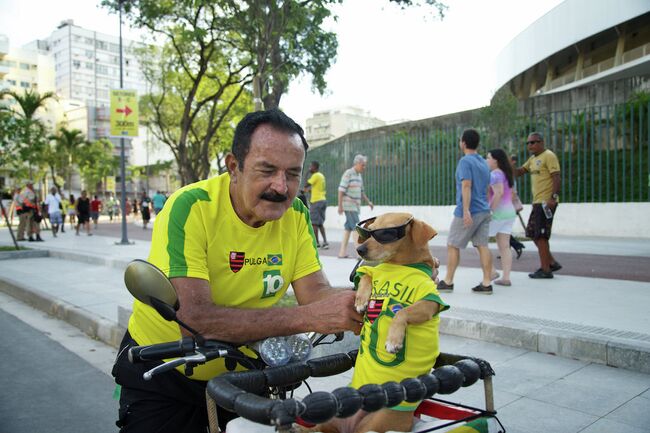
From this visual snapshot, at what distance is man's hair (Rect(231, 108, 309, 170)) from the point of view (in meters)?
2.10

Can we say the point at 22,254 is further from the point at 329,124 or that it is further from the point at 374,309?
the point at 329,124

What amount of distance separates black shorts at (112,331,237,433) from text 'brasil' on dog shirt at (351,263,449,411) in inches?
25.4

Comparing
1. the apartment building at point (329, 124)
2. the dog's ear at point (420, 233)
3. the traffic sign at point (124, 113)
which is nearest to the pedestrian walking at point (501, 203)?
the dog's ear at point (420, 233)

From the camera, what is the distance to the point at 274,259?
2.30 metres

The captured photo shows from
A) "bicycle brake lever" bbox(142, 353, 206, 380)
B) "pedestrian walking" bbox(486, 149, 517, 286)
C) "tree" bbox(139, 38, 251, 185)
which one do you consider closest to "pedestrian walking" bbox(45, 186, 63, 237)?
"tree" bbox(139, 38, 251, 185)

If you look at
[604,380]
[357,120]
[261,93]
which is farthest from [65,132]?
[357,120]

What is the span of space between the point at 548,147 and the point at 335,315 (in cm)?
1527

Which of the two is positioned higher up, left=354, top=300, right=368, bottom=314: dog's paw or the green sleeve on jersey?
the green sleeve on jersey

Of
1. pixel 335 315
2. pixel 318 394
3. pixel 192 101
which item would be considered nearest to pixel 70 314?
pixel 335 315

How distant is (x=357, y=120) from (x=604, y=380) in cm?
10156

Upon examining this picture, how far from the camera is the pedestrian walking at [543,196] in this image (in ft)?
25.1

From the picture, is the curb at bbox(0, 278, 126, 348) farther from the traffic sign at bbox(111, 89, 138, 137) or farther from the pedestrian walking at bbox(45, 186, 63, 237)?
the pedestrian walking at bbox(45, 186, 63, 237)

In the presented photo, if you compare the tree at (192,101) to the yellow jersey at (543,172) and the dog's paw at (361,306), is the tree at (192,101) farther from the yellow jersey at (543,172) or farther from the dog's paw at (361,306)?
the dog's paw at (361,306)

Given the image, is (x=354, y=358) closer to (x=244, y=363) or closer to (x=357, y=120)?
(x=244, y=363)
